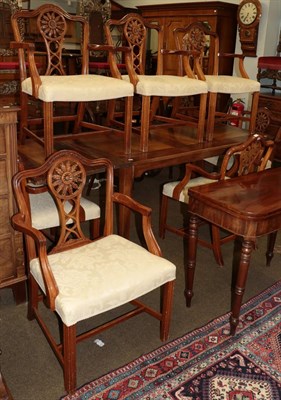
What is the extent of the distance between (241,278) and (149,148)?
1.30m

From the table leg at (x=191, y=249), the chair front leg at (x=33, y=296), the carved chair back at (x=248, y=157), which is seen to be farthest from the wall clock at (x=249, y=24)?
the chair front leg at (x=33, y=296)

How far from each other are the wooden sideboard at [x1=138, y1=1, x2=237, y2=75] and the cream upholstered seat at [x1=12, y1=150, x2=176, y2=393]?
12.9 feet

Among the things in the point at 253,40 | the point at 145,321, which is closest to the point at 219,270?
the point at 145,321

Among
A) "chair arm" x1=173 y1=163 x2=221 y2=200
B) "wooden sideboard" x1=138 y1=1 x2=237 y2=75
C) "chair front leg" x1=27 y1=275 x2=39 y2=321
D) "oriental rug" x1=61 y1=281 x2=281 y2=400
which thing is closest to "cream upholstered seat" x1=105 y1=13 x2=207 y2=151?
"chair arm" x1=173 y1=163 x2=221 y2=200

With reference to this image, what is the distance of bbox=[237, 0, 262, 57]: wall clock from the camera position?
17.0 ft

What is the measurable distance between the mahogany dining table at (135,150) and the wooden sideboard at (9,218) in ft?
1.37

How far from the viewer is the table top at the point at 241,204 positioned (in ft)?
6.18

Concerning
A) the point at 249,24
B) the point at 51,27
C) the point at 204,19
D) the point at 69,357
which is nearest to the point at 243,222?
the point at 69,357

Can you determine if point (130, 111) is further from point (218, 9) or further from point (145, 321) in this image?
point (218, 9)

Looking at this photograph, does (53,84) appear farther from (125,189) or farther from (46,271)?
(46,271)

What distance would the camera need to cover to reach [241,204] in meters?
1.98

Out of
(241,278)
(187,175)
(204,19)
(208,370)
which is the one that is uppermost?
(204,19)

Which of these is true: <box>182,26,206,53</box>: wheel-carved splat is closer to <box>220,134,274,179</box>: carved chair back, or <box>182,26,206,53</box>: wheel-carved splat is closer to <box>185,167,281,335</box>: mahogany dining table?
<box>220,134,274,179</box>: carved chair back

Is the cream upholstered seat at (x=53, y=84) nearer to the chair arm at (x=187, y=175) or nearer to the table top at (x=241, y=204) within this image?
the chair arm at (x=187, y=175)
